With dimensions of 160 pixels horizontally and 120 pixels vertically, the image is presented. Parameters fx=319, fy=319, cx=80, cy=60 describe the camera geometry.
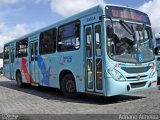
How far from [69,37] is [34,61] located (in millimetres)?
4390

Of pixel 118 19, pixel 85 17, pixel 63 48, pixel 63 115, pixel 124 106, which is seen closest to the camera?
pixel 63 115

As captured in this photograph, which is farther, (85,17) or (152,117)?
(85,17)

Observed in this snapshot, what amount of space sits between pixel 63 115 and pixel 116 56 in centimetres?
272

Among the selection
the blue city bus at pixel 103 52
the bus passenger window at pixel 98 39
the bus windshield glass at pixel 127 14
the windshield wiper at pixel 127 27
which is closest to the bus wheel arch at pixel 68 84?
the blue city bus at pixel 103 52

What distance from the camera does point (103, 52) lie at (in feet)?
33.8

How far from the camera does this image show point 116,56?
10406 mm

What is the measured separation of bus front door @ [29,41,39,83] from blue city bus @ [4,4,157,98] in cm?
231

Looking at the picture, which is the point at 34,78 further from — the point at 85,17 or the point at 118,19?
the point at 118,19

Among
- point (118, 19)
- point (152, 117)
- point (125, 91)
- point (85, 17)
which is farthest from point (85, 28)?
point (152, 117)

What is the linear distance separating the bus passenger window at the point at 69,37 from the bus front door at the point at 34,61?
10.2ft

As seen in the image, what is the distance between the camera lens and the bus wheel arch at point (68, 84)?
40.4 ft

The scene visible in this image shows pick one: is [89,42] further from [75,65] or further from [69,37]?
[69,37]

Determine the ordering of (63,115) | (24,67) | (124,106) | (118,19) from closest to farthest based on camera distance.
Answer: (63,115) → (124,106) → (118,19) → (24,67)

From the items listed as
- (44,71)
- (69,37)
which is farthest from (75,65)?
(44,71)
